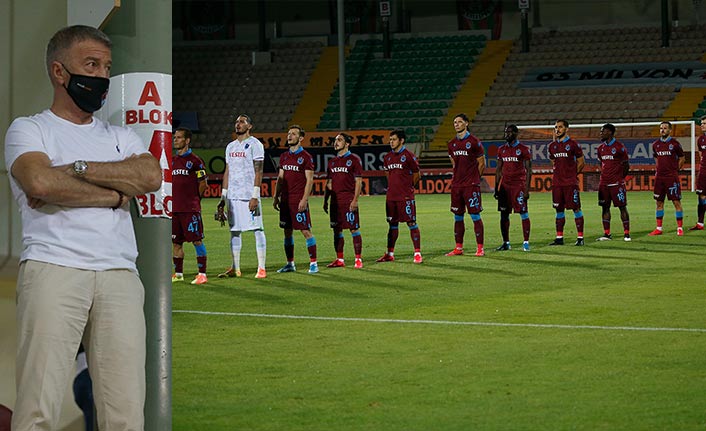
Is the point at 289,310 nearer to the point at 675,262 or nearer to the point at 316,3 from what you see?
the point at 675,262

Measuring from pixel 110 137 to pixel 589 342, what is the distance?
5.46 m

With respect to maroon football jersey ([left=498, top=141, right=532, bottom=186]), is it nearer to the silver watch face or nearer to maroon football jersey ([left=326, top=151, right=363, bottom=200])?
maroon football jersey ([left=326, top=151, right=363, bottom=200])

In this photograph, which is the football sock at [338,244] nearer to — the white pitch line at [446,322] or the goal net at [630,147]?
the white pitch line at [446,322]

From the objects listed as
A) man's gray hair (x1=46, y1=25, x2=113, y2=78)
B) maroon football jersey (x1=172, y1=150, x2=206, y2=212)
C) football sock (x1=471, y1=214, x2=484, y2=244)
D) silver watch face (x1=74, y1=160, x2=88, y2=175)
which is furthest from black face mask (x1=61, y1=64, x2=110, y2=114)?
football sock (x1=471, y1=214, x2=484, y2=244)

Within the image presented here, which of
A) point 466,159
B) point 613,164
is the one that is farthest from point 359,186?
point 613,164

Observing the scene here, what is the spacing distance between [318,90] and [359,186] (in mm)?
31324

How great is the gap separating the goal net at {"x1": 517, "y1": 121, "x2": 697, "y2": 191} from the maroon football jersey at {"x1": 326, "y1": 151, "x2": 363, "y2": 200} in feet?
60.4

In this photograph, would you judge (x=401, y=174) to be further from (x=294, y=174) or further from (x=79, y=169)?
(x=79, y=169)

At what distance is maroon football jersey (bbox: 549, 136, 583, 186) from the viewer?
19.1 m

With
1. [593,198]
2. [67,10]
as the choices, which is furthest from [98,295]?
[593,198]

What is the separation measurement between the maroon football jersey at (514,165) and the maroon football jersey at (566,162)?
1.01 m

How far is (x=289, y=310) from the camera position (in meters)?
11.4

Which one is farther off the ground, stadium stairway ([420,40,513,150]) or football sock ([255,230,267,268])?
stadium stairway ([420,40,513,150])

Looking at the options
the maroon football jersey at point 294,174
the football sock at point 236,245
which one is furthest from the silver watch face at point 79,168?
the maroon football jersey at point 294,174
